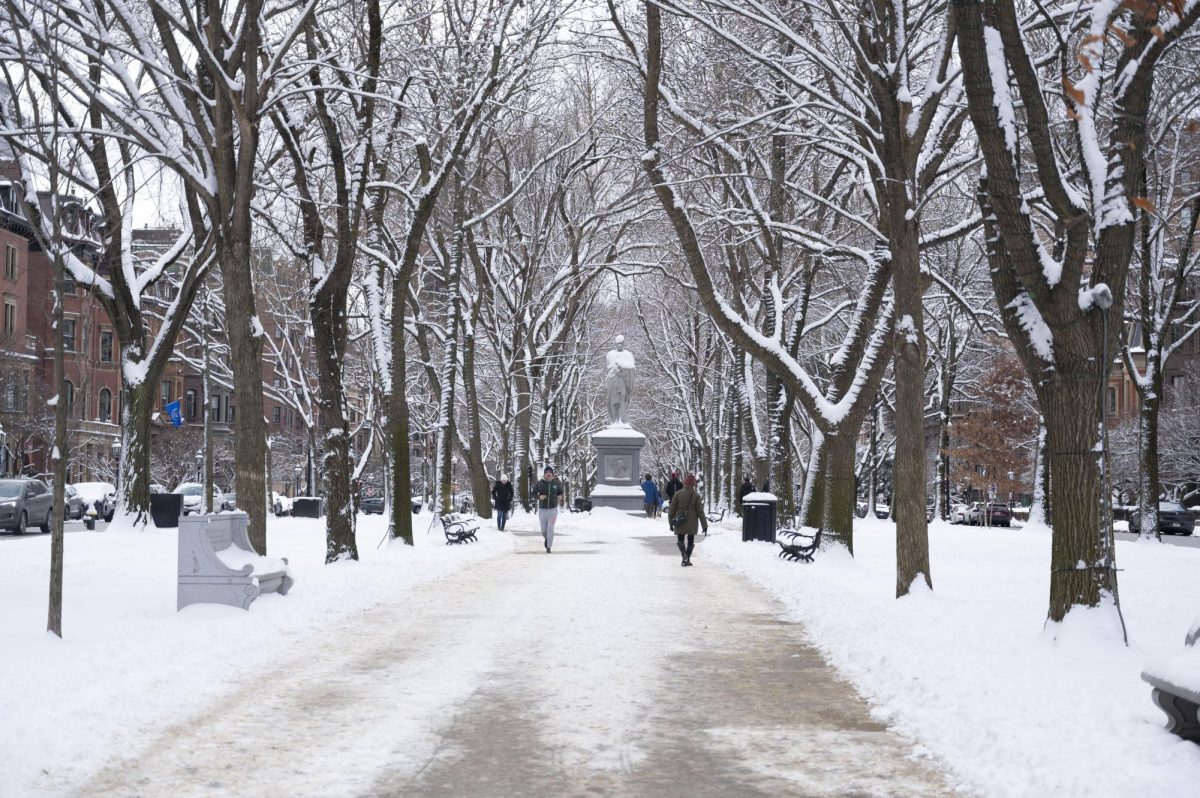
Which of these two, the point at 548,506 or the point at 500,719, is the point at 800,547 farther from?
the point at 500,719

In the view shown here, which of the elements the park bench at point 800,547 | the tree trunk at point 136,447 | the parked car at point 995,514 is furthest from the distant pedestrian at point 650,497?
the park bench at point 800,547

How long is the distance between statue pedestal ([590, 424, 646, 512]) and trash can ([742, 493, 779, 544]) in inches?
768

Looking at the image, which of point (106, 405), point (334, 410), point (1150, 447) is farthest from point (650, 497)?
point (106, 405)

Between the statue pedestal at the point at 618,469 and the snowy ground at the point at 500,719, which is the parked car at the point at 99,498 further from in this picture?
the snowy ground at the point at 500,719

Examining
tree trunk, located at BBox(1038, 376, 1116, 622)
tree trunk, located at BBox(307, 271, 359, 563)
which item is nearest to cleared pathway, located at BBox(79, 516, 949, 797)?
tree trunk, located at BBox(1038, 376, 1116, 622)

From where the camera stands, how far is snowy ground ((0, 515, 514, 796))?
7480 mm

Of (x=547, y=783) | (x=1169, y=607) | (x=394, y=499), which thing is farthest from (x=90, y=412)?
(x=547, y=783)

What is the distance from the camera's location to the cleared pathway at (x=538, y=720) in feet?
22.4

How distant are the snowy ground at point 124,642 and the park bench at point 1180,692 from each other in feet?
18.5

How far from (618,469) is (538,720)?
1618 inches

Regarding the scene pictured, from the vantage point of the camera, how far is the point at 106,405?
79938 mm

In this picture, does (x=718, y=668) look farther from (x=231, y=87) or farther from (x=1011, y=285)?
(x=231, y=87)

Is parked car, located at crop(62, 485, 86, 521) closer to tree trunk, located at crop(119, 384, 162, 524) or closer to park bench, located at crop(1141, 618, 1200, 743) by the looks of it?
tree trunk, located at crop(119, 384, 162, 524)

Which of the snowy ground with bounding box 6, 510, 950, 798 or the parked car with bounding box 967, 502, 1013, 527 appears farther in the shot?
the parked car with bounding box 967, 502, 1013, 527
